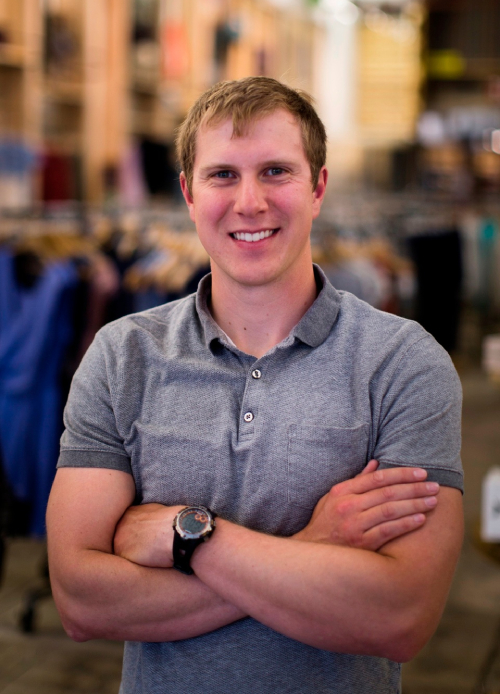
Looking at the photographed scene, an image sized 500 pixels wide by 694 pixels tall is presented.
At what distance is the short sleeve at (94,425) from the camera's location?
1.30 m

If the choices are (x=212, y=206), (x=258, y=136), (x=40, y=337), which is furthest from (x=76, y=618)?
(x=40, y=337)

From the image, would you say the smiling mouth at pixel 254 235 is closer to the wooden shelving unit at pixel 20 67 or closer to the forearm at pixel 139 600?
the forearm at pixel 139 600

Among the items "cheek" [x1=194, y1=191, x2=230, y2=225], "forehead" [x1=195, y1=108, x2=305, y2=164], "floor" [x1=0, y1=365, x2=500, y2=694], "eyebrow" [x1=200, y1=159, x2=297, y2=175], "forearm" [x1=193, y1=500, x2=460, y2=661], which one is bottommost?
"floor" [x1=0, y1=365, x2=500, y2=694]

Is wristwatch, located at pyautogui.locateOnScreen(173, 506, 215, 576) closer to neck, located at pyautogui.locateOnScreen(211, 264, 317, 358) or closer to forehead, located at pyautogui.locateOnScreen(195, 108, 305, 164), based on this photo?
neck, located at pyautogui.locateOnScreen(211, 264, 317, 358)

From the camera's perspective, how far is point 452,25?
948 cm

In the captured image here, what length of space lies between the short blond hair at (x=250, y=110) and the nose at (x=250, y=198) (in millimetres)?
79

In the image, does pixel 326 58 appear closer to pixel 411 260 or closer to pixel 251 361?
pixel 411 260

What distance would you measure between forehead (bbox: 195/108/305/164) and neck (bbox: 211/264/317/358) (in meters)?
0.22

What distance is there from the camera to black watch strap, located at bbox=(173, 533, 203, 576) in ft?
3.97

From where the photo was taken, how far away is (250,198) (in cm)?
127

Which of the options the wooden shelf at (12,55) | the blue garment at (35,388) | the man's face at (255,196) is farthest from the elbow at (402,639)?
the wooden shelf at (12,55)

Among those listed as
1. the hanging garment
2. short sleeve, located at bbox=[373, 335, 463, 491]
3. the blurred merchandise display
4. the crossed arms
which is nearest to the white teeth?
short sleeve, located at bbox=[373, 335, 463, 491]

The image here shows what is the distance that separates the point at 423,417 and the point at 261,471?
0.27 metres

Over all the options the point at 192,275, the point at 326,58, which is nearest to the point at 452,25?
the point at 326,58
